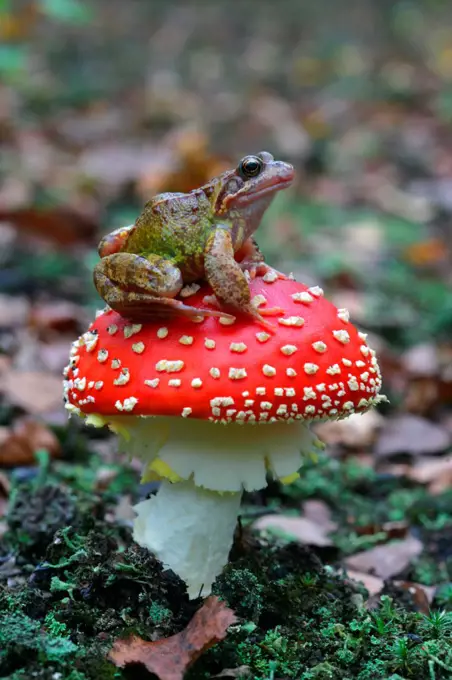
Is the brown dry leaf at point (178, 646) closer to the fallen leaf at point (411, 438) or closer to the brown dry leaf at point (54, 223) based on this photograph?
the fallen leaf at point (411, 438)

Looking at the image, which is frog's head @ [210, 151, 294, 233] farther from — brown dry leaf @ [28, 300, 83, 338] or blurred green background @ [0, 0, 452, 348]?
blurred green background @ [0, 0, 452, 348]

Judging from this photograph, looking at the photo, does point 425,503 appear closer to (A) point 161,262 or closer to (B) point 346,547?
(B) point 346,547

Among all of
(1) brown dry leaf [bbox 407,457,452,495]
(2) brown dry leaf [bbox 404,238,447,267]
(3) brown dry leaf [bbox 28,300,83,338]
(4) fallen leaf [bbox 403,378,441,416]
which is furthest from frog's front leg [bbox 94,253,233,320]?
(2) brown dry leaf [bbox 404,238,447,267]

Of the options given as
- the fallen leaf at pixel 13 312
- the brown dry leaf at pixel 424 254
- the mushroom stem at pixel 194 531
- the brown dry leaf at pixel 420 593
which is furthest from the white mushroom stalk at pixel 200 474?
the brown dry leaf at pixel 424 254

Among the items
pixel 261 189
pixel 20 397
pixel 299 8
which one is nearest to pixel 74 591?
pixel 261 189

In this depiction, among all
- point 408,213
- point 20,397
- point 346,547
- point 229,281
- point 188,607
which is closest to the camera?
point 229,281

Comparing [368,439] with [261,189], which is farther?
[368,439]

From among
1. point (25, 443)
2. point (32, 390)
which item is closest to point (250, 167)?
point (25, 443)
